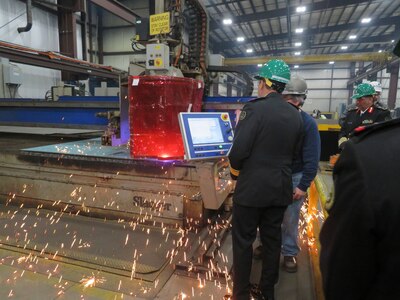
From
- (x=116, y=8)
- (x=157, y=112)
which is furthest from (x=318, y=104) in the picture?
(x=157, y=112)

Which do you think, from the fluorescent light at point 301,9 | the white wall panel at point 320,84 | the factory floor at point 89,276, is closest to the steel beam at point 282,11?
the fluorescent light at point 301,9

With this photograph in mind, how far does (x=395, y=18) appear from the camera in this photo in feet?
39.2

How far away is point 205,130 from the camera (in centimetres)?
270

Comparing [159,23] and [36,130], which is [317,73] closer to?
[159,23]

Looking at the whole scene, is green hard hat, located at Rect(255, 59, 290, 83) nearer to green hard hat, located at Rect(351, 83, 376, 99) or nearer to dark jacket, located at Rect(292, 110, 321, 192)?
dark jacket, located at Rect(292, 110, 321, 192)

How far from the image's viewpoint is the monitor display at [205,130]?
2607 mm

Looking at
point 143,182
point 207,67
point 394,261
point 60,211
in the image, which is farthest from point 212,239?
point 207,67

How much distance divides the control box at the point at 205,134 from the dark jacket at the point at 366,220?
1.91m

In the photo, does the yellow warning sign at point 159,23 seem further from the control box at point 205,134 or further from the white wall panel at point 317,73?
the white wall panel at point 317,73

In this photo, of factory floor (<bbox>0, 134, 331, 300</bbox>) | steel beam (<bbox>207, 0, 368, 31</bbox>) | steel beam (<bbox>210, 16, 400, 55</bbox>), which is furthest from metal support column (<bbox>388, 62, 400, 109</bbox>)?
factory floor (<bbox>0, 134, 331, 300</bbox>)

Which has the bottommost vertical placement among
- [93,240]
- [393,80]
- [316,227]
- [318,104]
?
[93,240]

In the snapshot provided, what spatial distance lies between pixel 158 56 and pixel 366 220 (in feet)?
11.2

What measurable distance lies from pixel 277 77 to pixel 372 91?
2.45 metres

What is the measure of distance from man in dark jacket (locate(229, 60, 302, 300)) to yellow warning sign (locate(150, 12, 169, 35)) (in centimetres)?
225
